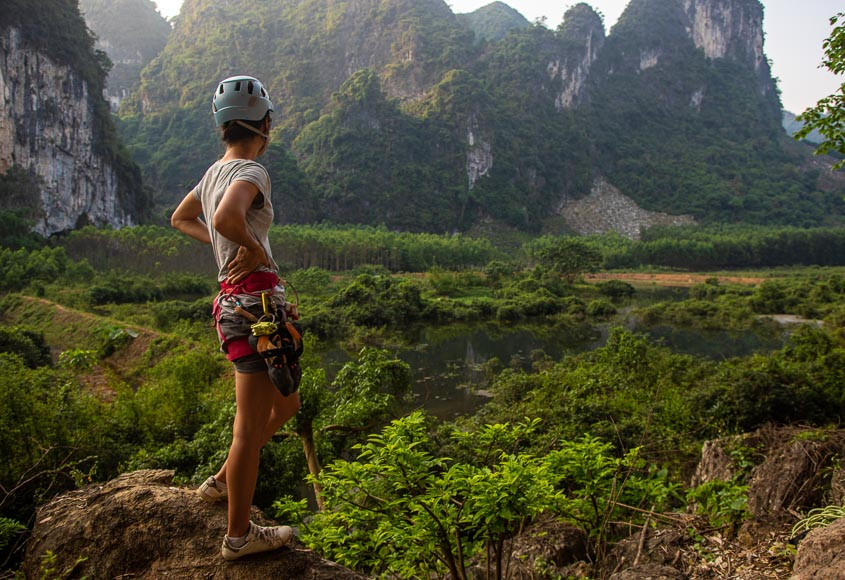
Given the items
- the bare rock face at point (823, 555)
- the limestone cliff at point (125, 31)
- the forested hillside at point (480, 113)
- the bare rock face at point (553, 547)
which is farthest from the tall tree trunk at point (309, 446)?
the limestone cliff at point (125, 31)

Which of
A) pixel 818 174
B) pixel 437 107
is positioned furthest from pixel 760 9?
pixel 437 107

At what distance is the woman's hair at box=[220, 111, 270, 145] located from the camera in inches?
87.4

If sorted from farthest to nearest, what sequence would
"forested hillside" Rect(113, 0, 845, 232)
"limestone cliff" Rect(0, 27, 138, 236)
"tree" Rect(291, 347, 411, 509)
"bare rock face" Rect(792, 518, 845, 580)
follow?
"forested hillside" Rect(113, 0, 845, 232), "limestone cliff" Rect(0, 27, 138, 236), "tree" Rect(291, 347, 411, 509), "bare rock face" Rect(792, 518, 845, 580)

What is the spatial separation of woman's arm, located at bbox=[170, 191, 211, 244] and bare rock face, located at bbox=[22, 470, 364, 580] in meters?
1.15

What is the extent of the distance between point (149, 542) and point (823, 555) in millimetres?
2522

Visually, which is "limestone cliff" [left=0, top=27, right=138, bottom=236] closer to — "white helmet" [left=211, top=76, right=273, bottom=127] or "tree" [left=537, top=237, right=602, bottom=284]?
"tree" [left=537, top=237, right=602, bottom=284]

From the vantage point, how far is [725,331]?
24.8 m

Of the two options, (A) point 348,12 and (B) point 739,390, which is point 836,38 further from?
(A) point 348,12

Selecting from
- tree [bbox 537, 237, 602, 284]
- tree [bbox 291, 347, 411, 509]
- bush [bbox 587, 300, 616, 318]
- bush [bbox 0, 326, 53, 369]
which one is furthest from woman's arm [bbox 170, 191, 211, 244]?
tree [bbox 537, 237, 602, 284]

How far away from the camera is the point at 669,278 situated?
48.0m

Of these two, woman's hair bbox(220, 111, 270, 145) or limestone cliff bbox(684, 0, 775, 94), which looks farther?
limestone cliff bbox(684, 0, 775, 94)

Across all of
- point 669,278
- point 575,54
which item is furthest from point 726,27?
point 669,278

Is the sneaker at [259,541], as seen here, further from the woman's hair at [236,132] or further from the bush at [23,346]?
the bush at [23,346]

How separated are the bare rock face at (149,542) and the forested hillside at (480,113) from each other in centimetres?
8129
